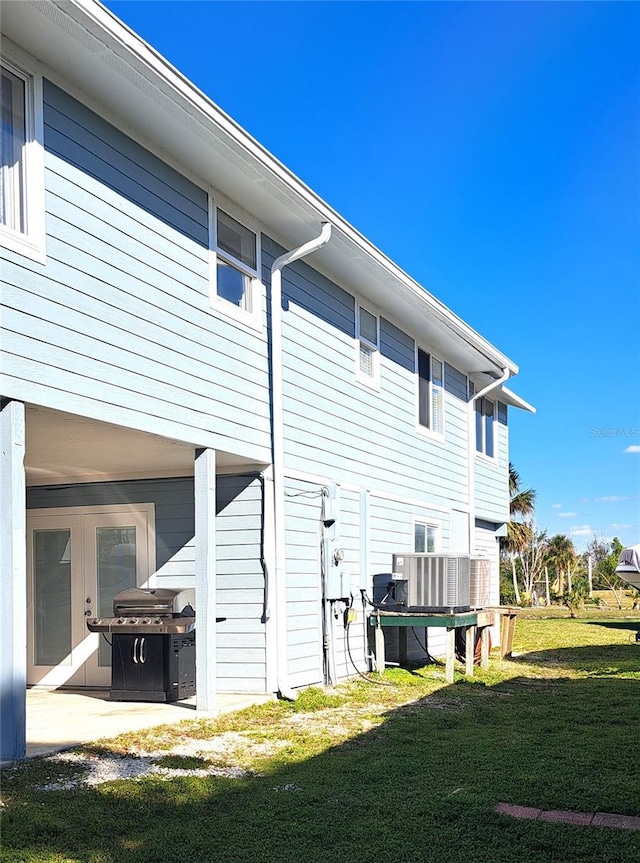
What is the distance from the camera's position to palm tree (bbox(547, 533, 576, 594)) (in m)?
34.6

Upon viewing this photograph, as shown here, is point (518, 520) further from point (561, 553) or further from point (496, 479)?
point (496, 479)

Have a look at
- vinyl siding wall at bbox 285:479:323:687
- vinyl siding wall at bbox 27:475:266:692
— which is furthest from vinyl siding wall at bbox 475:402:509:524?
vinyl siding wall at bbox 27:475:266:692

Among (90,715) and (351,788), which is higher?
(351,788)

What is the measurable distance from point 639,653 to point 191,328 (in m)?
9.93

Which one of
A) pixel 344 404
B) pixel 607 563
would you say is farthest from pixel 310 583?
pixel 607 563

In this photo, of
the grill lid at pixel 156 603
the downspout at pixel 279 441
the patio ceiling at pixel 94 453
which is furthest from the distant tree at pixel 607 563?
the grill lid at pixel 156 603

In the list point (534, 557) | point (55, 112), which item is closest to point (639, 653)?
point (55, 112)

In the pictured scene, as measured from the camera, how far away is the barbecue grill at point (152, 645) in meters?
8.13

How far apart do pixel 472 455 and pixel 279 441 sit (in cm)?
706

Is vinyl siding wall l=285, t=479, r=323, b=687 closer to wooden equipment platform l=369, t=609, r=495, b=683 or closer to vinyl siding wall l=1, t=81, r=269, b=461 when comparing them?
wooden equipment platform l=369, t=609, r=495, b=683

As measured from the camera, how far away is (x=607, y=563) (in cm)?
3538

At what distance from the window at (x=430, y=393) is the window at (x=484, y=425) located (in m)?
1.97

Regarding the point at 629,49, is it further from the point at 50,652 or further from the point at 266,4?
the point at 50,652

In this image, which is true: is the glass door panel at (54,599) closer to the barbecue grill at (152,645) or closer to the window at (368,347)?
the barbecue grill at (152,645)
